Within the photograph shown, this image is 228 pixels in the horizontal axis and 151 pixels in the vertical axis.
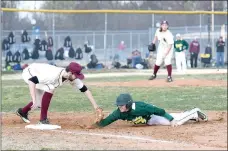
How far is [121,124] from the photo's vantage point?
10812 mm

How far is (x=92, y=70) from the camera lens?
98.8 feet

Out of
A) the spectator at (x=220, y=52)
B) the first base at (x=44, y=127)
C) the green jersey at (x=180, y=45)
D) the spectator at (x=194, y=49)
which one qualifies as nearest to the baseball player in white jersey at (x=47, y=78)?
the first base at (x=44, y=127)

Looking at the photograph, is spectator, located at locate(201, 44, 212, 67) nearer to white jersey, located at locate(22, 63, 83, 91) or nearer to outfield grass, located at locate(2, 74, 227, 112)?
outfield grass, located at locate(2, 74, 227, 112)

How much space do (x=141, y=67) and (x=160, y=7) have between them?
2461 centimetres

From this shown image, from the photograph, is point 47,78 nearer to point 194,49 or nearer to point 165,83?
point 165,83

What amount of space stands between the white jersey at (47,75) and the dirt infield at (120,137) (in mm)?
671

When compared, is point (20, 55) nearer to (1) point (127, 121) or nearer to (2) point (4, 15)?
(2) point (4, 15)

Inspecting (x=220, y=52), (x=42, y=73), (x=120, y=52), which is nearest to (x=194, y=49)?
(x=220, y=52)

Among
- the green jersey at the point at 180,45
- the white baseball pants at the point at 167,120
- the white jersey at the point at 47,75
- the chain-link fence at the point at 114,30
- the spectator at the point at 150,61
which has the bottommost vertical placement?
the white baseball pants at the point at 167,120

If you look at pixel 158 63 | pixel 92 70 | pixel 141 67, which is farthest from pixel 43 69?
pixel 141 67

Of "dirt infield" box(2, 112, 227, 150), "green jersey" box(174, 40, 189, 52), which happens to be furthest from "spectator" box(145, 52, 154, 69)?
"dirt infield" box(2, 112, 227, 150)

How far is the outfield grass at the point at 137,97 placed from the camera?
1391cm

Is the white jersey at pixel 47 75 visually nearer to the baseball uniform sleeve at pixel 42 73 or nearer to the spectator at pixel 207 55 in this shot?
the baseball uniform sleeve at pixel 42 73

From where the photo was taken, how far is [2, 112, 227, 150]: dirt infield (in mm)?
7980
